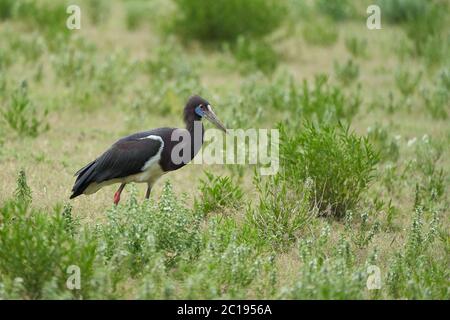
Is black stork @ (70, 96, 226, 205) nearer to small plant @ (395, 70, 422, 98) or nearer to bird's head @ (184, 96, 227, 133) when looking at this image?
bird's head @ (184, 96, 227, 133)

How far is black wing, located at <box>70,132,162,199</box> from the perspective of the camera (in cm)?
663

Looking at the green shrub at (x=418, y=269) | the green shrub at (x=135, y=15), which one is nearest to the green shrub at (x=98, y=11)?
the green shrub at (x=135, y=15)

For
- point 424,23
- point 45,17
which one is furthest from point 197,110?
point 424,23

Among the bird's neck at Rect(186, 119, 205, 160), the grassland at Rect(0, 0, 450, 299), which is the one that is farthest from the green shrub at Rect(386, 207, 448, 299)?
the bird's neck at Rect(186, 119, 205, 160)

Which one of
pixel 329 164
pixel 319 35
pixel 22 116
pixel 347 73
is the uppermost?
pixel 319 35

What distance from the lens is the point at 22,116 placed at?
9.05m

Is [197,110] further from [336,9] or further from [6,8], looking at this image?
[336,9]

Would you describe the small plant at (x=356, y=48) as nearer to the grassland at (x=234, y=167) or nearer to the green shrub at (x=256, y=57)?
the grassland at (x=234, y=167)

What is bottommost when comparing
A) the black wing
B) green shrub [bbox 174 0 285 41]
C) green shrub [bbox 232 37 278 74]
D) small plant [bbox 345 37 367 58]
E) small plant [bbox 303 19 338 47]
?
the black wing

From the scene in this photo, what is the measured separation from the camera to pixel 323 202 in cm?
724

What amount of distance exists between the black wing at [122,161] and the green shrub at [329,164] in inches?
45.7

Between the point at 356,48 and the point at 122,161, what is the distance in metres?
8.07

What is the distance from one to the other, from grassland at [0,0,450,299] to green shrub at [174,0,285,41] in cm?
5
